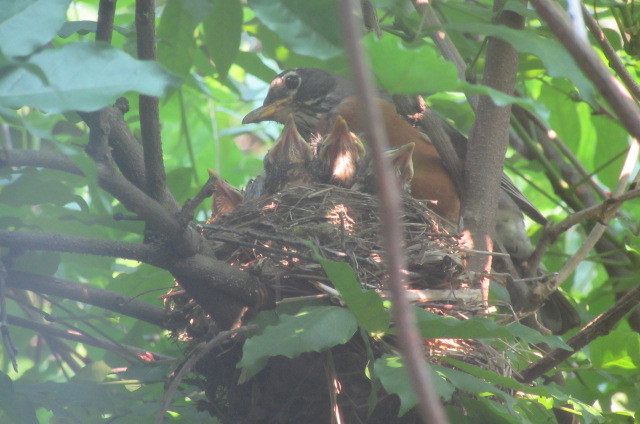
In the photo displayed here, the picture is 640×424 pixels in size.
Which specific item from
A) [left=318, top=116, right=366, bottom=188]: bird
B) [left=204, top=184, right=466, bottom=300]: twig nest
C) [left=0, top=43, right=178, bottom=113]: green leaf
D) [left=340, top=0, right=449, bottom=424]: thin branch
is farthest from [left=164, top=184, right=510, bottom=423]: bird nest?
[left=340, top=0, right=449, bottom=424]: thin branch

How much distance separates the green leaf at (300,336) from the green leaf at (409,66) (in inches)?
23.3

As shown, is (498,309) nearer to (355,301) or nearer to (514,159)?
(514,159)

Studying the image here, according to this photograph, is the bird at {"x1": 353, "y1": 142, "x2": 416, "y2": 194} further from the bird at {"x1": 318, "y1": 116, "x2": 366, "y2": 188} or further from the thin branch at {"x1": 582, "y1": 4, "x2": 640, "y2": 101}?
the thin branch at {"x1": 582, "y1": 4, "x2": 640, "y2": 101}

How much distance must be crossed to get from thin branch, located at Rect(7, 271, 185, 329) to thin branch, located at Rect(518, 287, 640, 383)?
3.84ft

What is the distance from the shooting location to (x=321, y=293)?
2.22m

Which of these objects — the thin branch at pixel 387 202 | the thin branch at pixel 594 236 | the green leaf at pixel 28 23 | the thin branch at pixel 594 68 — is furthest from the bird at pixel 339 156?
the thin branch at pixel 387 202

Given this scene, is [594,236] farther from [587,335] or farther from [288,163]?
[288,163]

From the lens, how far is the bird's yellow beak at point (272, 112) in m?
3.99

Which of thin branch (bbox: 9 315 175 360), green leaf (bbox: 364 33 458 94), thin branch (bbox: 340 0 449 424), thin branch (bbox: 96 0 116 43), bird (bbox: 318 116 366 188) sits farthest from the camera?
bird (bbox: 318 116 366 188)

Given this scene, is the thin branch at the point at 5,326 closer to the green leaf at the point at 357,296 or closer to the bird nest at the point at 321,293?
the bird nest at the point at 321,293

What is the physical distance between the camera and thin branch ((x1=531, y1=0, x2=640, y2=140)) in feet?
3.15

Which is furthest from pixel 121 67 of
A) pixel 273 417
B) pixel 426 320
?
pixel 273 417

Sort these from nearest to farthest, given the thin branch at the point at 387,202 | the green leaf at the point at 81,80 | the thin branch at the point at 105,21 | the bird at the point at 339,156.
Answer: the thin branch at the point at 387,202, the green leaf at the point at 81,80, the thin branch at the point at 105,21, the bird at the point at 339,156

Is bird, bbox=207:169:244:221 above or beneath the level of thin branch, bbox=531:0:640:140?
beneath
